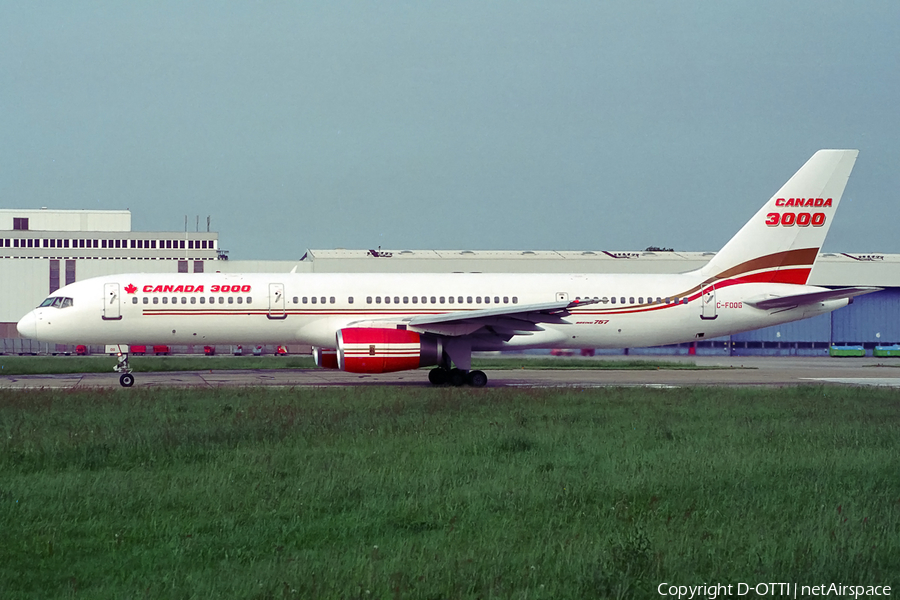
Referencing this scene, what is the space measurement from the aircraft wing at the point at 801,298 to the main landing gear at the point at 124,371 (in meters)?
20.2

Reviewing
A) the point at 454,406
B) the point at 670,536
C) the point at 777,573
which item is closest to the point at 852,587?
the point at 777,573

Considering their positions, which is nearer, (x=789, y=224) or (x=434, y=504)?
(x=434, y=504)

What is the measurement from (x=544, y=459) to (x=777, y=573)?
206 inches

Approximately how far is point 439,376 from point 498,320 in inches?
121

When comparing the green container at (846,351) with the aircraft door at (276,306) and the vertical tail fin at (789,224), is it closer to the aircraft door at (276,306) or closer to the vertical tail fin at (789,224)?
the vertical tail fin at (789,224)

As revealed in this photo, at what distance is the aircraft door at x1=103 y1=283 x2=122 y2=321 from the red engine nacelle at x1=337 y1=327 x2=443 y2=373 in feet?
24.8

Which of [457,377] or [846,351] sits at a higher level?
[457,377]

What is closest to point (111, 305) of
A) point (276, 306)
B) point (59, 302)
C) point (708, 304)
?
point (59, 302)

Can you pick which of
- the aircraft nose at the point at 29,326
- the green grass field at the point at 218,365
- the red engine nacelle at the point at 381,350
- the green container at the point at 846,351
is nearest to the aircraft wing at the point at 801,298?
the green grass field at the point at 218,365

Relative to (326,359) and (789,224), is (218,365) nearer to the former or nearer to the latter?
(326,359)

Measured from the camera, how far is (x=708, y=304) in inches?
1162

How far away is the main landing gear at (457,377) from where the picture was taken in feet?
88.0

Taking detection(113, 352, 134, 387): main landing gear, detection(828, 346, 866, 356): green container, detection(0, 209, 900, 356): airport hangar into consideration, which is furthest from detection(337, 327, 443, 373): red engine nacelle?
detection(828, 346, 866, 356): green container

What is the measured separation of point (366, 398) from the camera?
21.0 m
